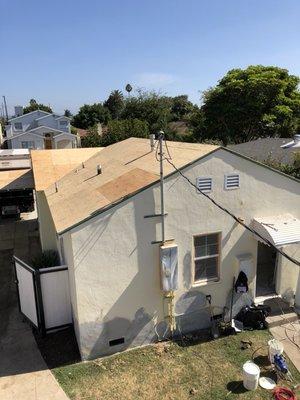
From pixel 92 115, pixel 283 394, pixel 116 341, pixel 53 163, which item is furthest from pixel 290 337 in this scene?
pixel 92 115

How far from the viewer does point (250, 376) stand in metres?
8.28

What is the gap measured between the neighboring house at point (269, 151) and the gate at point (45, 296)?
1504cm

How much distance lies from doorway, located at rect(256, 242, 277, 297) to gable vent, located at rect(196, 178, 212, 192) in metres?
4.17

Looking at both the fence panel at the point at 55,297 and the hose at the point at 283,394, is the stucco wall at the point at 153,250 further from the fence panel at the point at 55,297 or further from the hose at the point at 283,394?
the hose at the point at 283,394

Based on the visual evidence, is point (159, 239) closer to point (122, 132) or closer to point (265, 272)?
point (265, 272)

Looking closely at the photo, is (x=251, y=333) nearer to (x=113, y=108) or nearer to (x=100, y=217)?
(x=100, y=217)

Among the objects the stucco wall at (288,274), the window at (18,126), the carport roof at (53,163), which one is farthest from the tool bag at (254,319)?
the window at (18,126)

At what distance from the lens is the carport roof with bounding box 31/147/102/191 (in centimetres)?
1468

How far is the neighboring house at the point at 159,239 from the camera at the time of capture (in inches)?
350

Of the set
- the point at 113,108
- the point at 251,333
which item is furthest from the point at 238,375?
the point at 113,108

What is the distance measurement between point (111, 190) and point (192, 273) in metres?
3.26

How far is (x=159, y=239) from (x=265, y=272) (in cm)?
560

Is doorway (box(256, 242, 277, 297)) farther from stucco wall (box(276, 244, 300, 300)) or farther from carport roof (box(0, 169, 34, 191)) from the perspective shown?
carport roof (box(0, 169, 34, 191))

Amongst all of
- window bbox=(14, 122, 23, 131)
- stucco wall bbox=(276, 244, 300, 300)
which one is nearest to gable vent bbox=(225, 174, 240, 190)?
stucco wall bbox=(276, 244, 300, 300)
